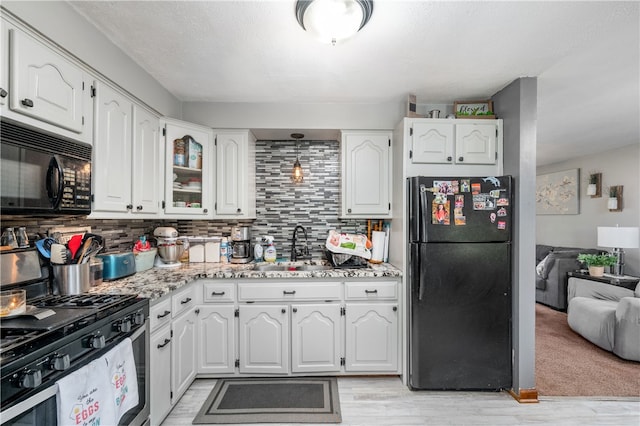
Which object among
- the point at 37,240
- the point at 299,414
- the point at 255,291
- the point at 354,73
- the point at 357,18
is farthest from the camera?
the point at 255,291

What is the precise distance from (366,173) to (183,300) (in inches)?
70.3

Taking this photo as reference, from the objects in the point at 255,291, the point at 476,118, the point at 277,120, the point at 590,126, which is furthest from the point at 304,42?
the point at 590,126

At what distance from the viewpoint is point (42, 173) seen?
4.44ft

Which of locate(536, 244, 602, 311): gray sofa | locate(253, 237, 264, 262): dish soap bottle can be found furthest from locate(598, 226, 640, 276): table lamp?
locate(253, 237, 264, 262): dish soap bottle

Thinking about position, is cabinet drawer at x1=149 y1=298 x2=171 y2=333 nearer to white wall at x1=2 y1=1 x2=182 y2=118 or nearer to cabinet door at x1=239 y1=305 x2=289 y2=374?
cabinet door at x1=239 y1=305 x2=289 y2=374

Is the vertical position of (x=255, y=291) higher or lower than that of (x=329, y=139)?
lower

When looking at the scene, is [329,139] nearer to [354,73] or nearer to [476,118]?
[354,73]

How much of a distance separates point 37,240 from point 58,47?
991 mm

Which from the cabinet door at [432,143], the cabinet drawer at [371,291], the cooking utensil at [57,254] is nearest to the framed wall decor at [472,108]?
the cabinet door at [432,143]

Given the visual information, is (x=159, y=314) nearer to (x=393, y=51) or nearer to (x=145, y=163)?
(x=145, y=163)

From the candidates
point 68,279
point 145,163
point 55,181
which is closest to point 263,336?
point 68,279

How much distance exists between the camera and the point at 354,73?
2188 millimetres

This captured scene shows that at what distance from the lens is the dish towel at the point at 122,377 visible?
4.32ft

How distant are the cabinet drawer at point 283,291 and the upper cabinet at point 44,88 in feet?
4.69
